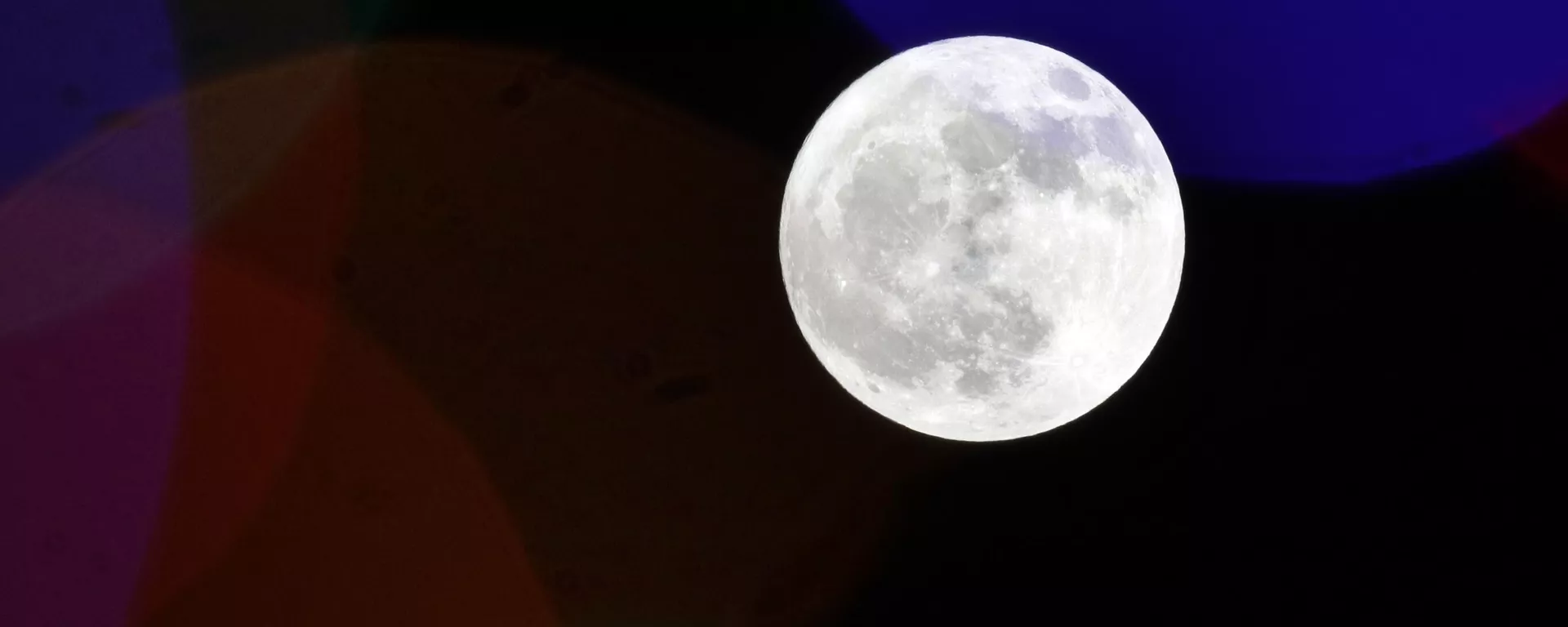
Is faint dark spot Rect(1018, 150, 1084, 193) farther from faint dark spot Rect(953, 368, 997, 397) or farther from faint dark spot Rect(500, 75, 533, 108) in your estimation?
faint dark spot Rect(500, 75, 533, 108)

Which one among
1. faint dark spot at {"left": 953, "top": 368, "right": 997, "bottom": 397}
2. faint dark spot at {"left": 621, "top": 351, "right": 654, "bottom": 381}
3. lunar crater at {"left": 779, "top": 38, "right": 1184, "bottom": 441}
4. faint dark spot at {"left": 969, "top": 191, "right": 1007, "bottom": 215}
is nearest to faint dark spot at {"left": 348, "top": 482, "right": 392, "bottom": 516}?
faint dark spot at {"left": 621, "top": 351, "right": 654, "bottom": 381}

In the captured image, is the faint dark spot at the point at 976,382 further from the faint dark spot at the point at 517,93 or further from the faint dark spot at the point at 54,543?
the faint dark spot at the point at 54,543

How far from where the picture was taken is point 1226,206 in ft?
5.90

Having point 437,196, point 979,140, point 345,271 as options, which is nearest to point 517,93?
point 437,196

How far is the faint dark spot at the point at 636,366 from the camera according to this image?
1.92m

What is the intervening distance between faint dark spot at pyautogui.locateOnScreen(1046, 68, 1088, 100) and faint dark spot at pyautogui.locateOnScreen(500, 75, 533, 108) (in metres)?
1.07

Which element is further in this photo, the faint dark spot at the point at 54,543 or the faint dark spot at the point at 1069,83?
the faint dark spot at the point at 54,543

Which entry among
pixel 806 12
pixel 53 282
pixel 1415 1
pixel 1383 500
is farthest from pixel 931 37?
pixel 53 282

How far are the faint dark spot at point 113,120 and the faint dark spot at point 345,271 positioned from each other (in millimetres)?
538

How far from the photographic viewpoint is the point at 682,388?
193 cm

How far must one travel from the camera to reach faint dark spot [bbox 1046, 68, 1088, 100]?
1.36 metres

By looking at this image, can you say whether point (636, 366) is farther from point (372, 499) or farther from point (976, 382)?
point (976, 382)

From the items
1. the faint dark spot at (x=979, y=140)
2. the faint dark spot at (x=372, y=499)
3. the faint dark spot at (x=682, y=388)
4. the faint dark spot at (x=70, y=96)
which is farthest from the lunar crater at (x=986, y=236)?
the faint dark spot at (x=70, y=96)

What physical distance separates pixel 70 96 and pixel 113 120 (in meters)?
0.09
